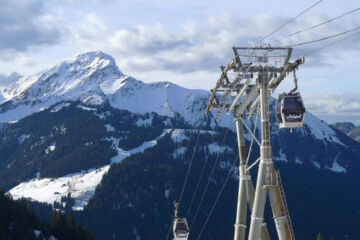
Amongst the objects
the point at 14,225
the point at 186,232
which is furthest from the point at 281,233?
the point at 14,225

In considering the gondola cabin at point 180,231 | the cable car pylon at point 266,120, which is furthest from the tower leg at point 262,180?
the gondola cabin at point 180,231

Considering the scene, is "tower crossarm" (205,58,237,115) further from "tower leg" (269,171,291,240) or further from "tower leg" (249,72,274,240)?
"tower leg" (269,171,291,240)

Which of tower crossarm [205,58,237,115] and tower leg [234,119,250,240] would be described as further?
tower leg [234,119,250,240]

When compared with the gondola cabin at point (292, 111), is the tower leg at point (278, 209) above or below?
below

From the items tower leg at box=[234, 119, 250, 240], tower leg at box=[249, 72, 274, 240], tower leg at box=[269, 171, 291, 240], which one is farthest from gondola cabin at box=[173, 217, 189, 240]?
tower leg at box=[269, 171, 291, 240]

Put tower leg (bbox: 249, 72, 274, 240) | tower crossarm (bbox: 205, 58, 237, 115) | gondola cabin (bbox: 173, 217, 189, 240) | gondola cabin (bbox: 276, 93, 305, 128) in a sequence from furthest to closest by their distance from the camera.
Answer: gondola cabin (bbox: 173, 217, 189, 240), tower crossarm (bbox: 205, 58, 237, 115), gondola cabin (bbox: 276, 93, 305, 128), tower leg (bbox: 249, 72, 274, 240)

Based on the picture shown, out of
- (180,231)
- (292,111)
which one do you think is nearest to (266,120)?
(292,111)

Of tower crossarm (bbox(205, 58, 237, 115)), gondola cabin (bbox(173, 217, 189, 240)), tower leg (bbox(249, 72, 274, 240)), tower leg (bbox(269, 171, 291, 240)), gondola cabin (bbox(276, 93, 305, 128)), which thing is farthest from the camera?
gondola cabin (bbox(173, 217, 189, 240))

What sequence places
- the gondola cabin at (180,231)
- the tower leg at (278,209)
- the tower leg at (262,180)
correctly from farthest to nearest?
1. the gondola cabin at (180,231)
2. the tower leg at (262,180)
3. the tower leg at (278,209)

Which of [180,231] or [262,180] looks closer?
[262,180]

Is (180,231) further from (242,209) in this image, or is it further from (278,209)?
(278,209)

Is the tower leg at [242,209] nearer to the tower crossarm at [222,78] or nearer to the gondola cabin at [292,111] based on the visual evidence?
the tower crossarm at [222,78]

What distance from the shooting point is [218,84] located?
2834 cm

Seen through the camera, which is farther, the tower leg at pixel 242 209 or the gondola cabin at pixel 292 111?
the tower leg at pixel 242 209
